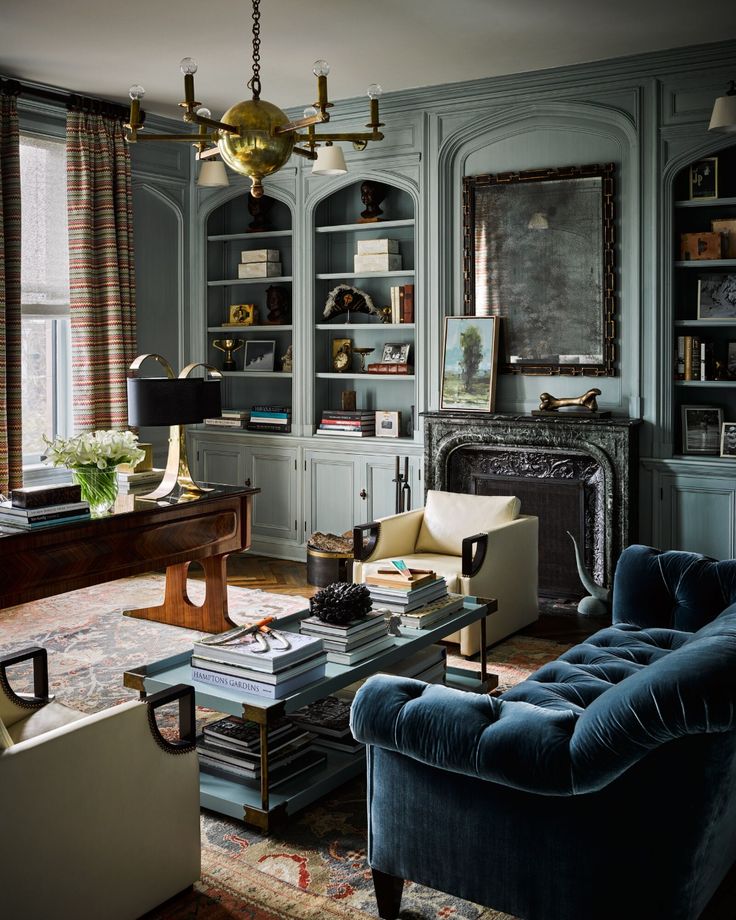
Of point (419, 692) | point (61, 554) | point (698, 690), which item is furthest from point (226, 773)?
point (698, 690)

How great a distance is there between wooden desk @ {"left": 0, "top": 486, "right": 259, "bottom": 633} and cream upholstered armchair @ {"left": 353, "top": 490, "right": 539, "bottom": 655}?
0.70 meters

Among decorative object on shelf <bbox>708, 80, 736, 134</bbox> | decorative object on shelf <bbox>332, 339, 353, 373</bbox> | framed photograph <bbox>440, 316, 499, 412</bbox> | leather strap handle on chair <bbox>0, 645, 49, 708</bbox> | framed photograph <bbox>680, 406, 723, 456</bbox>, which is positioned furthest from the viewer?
decorative object on shelf <bbox>332, 339, 353, 373</bbox>

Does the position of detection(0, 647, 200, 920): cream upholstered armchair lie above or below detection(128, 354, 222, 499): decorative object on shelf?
below

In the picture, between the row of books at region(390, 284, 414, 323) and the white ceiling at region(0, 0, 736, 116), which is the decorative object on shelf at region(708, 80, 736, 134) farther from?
the row of books at region(390, 284, 414, 323)

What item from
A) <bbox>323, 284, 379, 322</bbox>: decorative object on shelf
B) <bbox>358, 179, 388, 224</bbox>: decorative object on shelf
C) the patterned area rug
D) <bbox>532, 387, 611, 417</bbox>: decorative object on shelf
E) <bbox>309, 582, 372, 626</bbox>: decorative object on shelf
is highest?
<bbox>358, 179, 388, 224</bbox>: decorative object on shelf

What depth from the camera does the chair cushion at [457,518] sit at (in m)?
4.93

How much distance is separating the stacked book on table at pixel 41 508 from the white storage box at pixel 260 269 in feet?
10.6

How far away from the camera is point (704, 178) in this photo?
5.29 metres

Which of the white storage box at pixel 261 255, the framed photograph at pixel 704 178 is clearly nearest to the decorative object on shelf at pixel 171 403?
the white storage box at pixel 261 255

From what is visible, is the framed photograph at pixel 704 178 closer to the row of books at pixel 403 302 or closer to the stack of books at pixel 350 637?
the row of books at pixel 403 302

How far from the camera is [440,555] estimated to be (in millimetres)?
5012

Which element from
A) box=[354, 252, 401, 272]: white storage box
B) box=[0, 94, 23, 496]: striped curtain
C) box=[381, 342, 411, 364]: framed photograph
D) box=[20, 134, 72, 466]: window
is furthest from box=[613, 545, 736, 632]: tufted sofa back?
box=[20, 134, 72, 466]: window

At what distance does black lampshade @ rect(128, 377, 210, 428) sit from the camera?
4.41m

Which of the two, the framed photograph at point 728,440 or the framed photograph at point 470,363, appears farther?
the framed photograph at point 470,363
